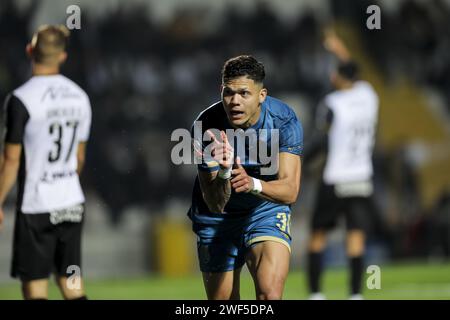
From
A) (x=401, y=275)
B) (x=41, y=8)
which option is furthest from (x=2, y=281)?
(x=401, y=275)

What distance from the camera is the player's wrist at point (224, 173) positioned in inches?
269

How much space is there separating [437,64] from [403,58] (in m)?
0.68

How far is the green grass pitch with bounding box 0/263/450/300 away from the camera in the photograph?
523 inches

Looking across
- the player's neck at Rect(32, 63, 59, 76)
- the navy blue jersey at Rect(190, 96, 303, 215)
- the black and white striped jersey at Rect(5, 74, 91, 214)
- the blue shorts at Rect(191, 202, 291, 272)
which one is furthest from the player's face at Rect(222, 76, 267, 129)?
the player's neck at Rect(32, 63, 59, 76)

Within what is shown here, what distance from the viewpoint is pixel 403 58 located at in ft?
70.8

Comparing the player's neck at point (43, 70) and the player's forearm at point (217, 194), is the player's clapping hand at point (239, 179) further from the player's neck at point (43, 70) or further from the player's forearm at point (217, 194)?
the player's neck at point (43, 70)

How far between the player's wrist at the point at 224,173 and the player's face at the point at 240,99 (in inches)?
17.3

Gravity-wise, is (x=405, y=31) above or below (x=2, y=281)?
above

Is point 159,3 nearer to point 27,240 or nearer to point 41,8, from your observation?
point 41,8

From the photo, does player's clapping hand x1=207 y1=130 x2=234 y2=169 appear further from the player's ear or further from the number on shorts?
the number on shorts

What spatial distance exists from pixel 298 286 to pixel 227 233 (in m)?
7.44

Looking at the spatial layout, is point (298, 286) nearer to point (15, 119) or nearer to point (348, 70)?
point (348, 70)

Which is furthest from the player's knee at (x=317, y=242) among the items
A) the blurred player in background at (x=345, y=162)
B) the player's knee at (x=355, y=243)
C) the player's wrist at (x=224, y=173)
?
the player's wrist at (x=224, y=173)
